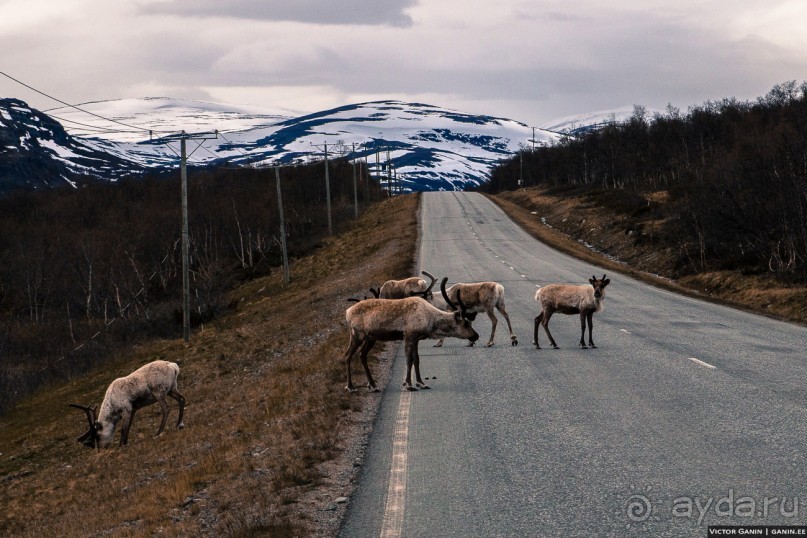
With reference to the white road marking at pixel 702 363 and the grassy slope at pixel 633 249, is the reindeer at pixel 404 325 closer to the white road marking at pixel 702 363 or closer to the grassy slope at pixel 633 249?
the white road marking at pixel 702 363

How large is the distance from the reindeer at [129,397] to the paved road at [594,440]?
5031 millimetres

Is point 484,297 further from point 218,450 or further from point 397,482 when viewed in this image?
point 397,482

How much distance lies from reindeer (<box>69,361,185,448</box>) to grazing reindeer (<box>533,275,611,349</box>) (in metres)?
7.93

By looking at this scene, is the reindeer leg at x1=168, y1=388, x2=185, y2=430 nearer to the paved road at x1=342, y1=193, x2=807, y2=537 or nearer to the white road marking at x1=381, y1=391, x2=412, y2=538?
the paved road at x1=342, y1=193, x2=807, y2=537

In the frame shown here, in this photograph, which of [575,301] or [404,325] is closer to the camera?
[404,325]

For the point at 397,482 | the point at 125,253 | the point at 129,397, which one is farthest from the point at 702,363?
the point at 125,253

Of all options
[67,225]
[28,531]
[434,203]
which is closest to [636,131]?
[434,203]

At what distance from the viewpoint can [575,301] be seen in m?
17.6

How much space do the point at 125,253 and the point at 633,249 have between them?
189 feet

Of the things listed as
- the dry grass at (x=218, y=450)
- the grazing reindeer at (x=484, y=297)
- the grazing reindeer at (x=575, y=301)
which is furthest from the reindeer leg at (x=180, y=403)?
the grazing reindeer at (x=575, y=301)

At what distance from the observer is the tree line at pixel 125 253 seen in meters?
60.4

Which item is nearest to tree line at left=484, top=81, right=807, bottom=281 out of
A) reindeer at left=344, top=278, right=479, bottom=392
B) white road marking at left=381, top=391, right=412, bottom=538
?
reindeer at left=344, top=278, right=479, bottom=392

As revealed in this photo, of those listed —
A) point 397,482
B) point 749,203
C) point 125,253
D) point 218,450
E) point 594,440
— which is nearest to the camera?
point 397,482

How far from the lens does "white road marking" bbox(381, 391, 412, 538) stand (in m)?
7.00
